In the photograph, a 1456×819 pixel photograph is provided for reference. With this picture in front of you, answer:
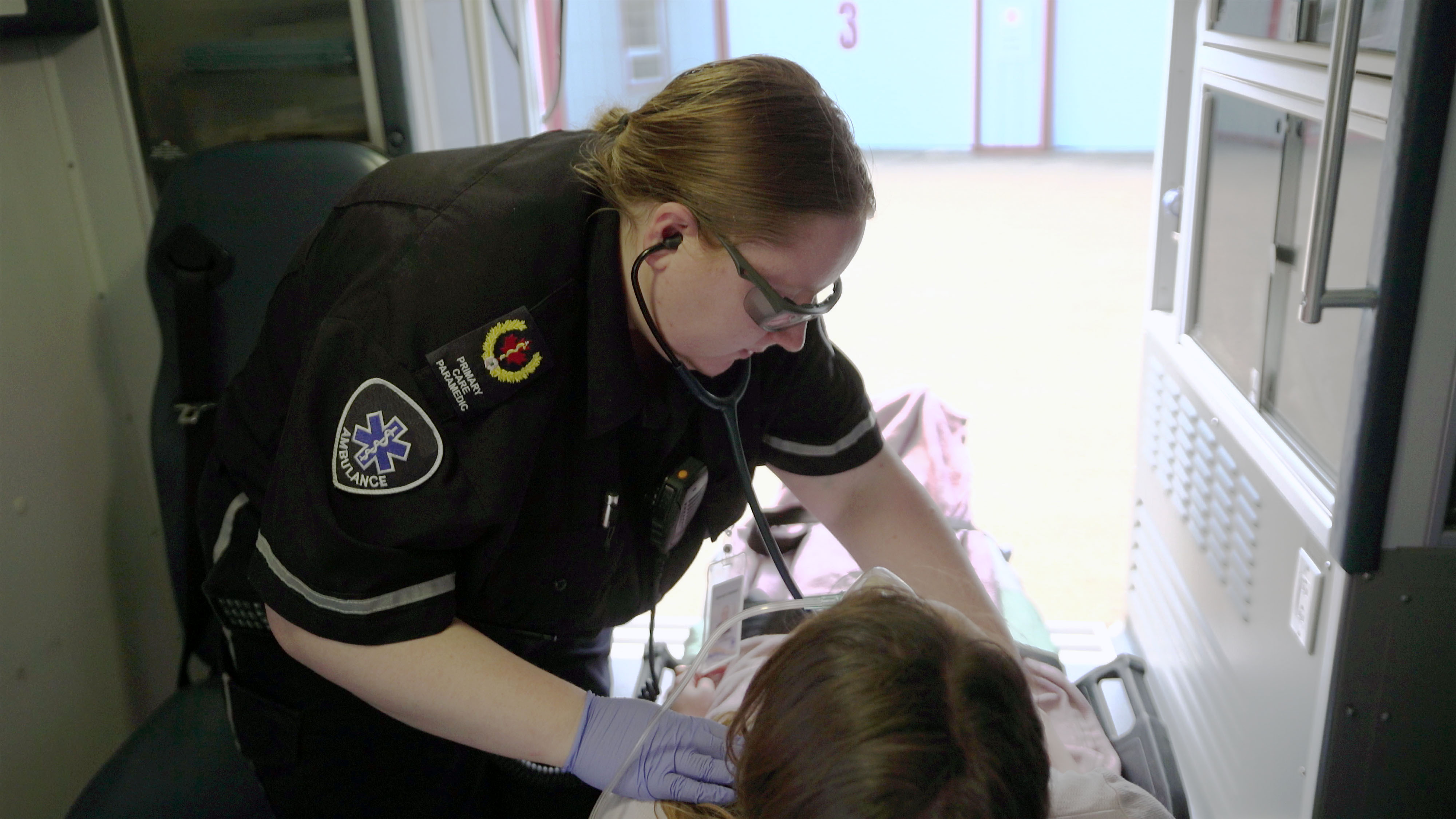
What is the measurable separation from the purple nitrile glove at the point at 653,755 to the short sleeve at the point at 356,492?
23 centimetres

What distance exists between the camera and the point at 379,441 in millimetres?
1007

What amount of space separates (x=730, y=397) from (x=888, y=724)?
479 millimetres

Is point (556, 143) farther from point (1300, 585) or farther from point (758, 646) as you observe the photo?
point (1300, 585)

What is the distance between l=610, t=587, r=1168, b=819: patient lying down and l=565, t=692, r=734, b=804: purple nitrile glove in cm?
4

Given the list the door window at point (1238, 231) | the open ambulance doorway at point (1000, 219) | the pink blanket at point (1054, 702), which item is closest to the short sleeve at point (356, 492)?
the pink blanket at point (1054, 702)

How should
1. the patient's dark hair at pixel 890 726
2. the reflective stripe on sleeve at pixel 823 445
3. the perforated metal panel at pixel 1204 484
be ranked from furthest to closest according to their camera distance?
the perforated metal panel at pixel 1204 484 < the reflective stripe on sleeve at pixel 823 445 < the patient's dark hair at pixel 890 726

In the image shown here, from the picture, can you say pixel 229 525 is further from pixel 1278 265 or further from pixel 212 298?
pixel 1278 265

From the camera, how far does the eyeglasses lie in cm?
102

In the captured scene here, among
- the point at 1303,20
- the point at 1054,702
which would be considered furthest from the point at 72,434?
the point at 1303,20

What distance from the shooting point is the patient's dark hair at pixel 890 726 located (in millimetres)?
843

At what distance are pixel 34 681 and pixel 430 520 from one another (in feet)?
3.88

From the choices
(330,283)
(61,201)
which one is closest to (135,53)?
(61,201)

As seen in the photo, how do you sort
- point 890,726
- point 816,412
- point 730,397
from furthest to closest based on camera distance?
point 816,412 → point 730,397 → point 890,726

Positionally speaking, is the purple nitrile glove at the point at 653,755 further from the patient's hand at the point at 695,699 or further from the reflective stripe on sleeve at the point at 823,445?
the reflective stripe on sleeve at the point at 823,445
